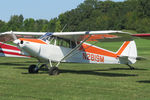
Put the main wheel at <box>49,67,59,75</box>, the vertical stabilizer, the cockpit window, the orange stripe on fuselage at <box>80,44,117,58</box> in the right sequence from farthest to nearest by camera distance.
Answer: the vertical stabilizer → the orange stripe on fuselage at <box>80,44,117,58</box> → the cockpit window → the main wheel at <box>49,67,59,75</box>

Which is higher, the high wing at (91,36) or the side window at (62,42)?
the high wing at (91,36)

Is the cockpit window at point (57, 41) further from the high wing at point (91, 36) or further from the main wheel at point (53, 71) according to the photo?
the main wheel at point (53, 71)

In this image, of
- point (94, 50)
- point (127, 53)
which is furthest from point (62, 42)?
point (127, 53)

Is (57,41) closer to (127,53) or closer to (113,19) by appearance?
(127,53)

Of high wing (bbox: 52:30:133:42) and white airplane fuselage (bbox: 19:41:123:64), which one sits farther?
high wing (bbox: 52:30:133:42)

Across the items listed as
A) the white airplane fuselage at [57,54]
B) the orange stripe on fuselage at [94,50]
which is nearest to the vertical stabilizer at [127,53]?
the white airplane fuselage at [57,54]

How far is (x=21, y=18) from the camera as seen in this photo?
186 meters

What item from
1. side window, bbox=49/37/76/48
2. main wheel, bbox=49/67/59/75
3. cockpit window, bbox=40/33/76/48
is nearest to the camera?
main wheel, bbox=49/67/59/75

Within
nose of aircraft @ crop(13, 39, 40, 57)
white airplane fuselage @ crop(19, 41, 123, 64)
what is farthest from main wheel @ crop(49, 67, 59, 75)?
nose of aircraft @ crop(13, 39, 40, 57)

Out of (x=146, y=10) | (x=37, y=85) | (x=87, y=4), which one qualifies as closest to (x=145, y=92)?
(x=37, y=85)

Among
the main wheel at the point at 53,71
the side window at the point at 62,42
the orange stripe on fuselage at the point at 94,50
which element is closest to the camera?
the main wheel at the point at 53,71

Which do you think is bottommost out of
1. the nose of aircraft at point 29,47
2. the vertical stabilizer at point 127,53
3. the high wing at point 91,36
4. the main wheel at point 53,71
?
the main wheel at point 53,71

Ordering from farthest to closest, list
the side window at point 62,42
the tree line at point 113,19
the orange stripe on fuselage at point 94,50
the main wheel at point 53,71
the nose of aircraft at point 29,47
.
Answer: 1. the tree line at point 113,19
2. the orange stripe on fuselage at point 94,50
3. the side window at point 62,42
4. the main wheel at point 53,71
5. the nose of aircraft at point 29,47

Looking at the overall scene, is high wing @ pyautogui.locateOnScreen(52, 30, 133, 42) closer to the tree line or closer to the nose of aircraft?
the nose of aircraft
